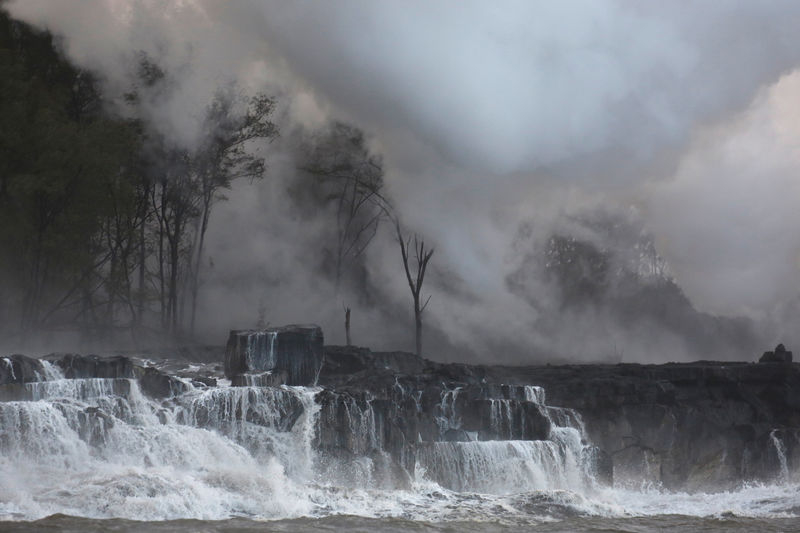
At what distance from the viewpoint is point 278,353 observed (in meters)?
32.8

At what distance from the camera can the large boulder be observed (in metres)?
32.7

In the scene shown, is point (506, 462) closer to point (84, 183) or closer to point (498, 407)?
point (498, 407)

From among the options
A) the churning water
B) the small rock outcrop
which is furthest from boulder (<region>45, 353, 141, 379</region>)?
the small rock outcrop

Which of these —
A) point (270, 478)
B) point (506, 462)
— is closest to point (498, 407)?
point (506, 462)

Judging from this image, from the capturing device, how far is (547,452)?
30125 mm

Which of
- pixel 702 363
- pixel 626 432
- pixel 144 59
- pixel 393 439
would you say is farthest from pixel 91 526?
pixel 144 59

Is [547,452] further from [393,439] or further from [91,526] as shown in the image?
[91,526]

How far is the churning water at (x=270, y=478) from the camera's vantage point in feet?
73.0

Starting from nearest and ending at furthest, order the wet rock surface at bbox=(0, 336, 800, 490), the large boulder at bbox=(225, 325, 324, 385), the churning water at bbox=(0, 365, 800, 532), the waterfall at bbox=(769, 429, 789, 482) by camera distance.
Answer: the churning water at bbox=(0, 365, 800, 532), the wet rock surface at bbox=(0, 336, 800, 490), the large boulder at bbox=(225, 325, 324, 385), the waterfall at bbox=(769, 429, 789, 482)

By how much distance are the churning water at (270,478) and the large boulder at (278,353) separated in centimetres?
275

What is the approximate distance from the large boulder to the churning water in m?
2.75

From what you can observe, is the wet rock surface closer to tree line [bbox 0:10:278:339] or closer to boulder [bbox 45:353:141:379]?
boulder [bbox 45:353:141:379]

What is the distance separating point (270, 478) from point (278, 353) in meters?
7.62

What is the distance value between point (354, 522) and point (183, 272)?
33.0m
